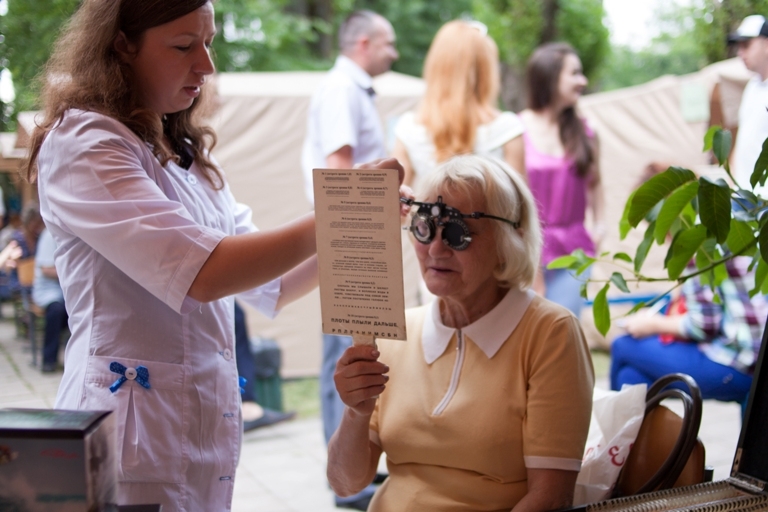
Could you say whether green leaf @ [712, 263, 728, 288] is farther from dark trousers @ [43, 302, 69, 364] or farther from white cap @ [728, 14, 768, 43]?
dark trousers @ [43, 302, 69, 364]

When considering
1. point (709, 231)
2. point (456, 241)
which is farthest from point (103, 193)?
point (709, 231)

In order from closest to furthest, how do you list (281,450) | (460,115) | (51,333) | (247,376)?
(51,333), (460,115), (281,450), (247,376)

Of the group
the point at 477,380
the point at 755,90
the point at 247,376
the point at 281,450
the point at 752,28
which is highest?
the point at 752,28

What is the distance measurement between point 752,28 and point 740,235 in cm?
187

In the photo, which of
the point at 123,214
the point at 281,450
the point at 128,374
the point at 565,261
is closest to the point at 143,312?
the point at 128,374

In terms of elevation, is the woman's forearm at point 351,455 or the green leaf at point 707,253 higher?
the green leaf at point 707,253

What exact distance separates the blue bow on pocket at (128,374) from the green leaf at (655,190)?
103 cm

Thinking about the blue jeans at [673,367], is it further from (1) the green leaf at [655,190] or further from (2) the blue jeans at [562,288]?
(1) the green leaf at [655,190]

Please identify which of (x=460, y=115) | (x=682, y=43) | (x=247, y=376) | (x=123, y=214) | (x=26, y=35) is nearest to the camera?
(x=123, y=214)

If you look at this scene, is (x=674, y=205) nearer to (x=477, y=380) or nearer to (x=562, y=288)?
(x=477, y=380)

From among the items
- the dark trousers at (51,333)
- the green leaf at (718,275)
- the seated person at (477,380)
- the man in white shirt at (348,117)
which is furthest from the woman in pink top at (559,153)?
the dark trousers at (51,333)

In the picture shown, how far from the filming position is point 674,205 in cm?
156

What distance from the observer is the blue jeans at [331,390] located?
333cm

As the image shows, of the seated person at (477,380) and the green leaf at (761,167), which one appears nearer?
the green leaf at (761,167)
